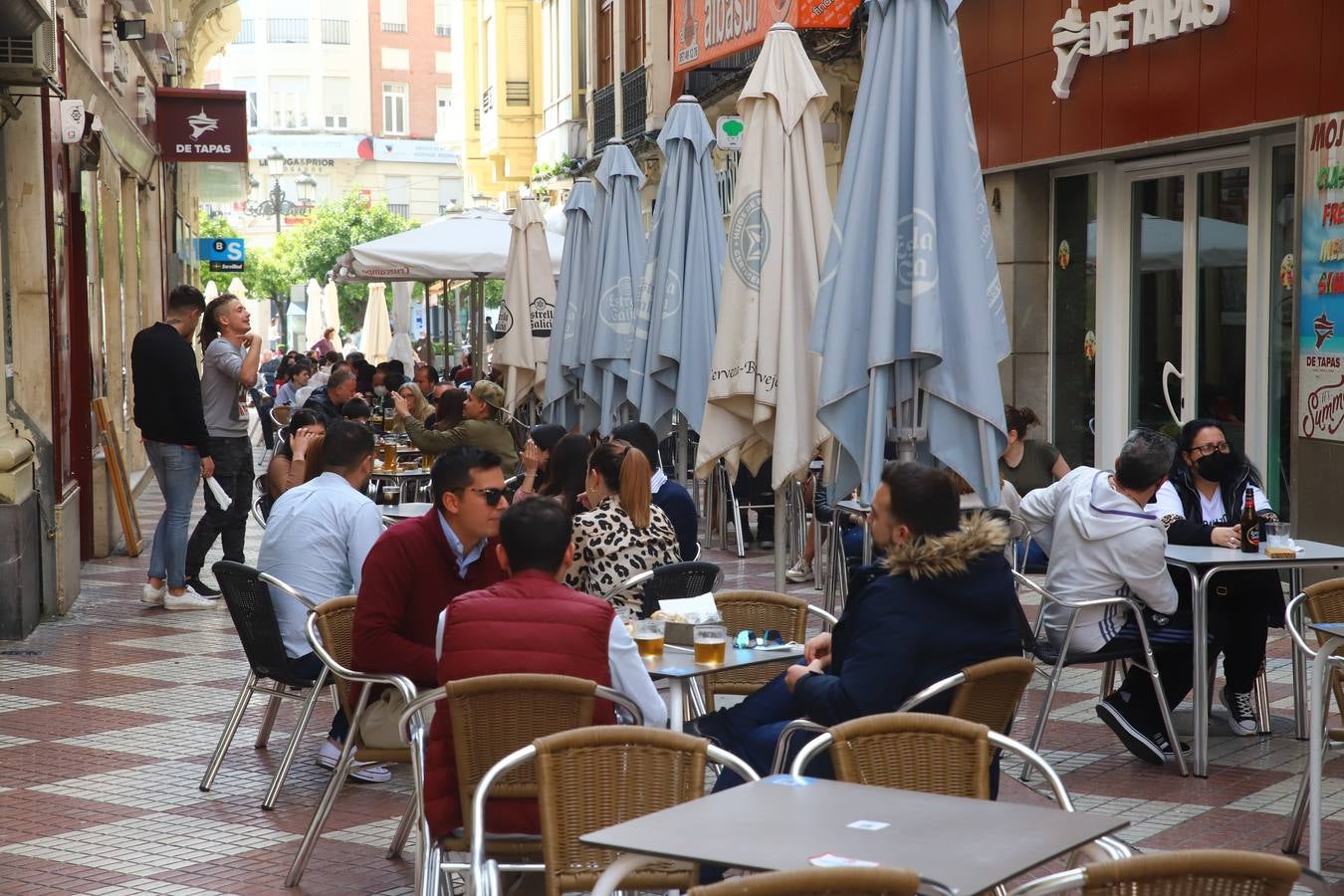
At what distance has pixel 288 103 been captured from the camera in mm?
95250

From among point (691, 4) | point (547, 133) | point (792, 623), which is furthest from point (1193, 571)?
point (547, 133)

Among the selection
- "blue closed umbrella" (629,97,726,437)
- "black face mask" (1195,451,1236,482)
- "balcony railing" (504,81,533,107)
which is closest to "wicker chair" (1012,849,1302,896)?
"black face mask" (1195,451,1236,482)

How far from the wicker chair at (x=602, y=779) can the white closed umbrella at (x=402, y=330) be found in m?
26.1

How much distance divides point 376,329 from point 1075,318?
1024 inches

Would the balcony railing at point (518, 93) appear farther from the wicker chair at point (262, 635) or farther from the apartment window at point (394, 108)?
the apartment window at point (394, 108)

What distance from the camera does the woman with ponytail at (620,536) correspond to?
22.6 feet

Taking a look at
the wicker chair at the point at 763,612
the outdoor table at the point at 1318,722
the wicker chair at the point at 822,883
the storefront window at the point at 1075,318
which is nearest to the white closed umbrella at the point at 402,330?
the storefront window at the point at 1075,318

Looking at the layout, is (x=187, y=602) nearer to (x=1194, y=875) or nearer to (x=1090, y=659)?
(x=1090, y=659)

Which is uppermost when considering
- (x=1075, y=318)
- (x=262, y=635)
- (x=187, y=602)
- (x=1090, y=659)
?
(x=1075, y=318)

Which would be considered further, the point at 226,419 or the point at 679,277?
the point at 226,419

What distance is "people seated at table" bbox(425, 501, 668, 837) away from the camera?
456cm

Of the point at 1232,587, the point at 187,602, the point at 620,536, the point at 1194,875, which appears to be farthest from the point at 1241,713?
the point at 187,602

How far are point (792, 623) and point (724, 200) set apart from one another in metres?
17.4

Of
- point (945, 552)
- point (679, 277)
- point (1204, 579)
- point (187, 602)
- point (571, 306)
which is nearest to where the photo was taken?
point (945, 552)
